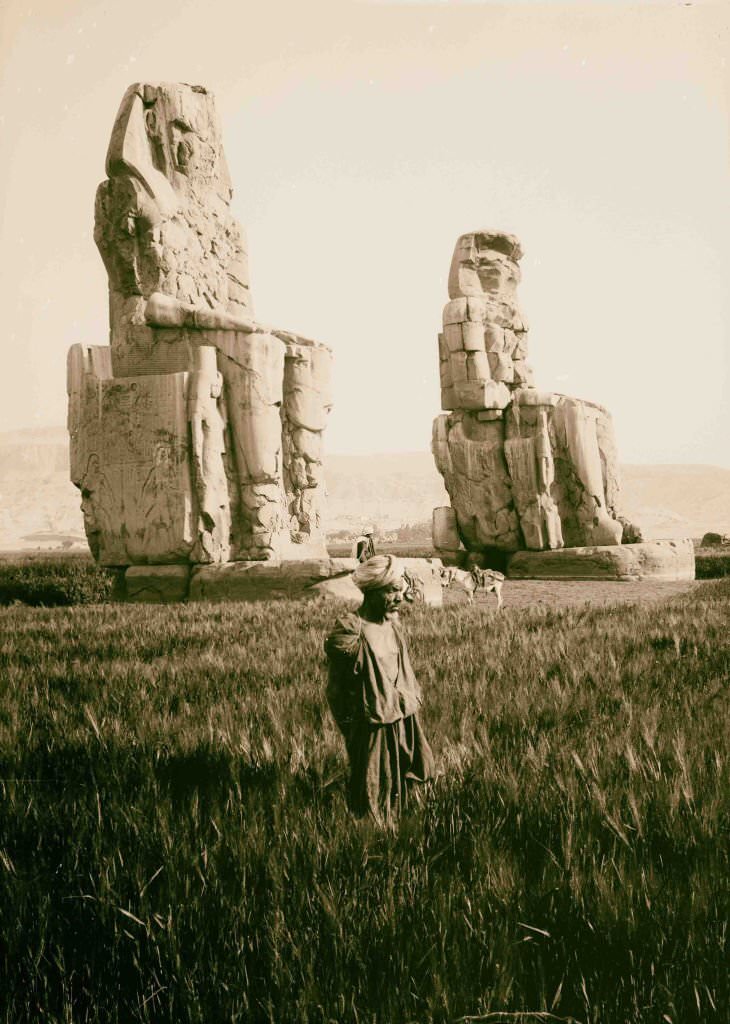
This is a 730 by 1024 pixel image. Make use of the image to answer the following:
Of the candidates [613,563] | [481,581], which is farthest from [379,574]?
[613,563]

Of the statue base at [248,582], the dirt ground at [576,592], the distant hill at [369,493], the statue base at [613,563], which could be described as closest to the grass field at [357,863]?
the statue base at [248,582]

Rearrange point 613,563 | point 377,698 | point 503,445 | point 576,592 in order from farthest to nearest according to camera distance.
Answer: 1. point 503,445
2. point 613,563
3. point 576,592
4. point 377,698

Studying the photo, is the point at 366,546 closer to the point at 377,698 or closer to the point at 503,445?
the point at 503,445

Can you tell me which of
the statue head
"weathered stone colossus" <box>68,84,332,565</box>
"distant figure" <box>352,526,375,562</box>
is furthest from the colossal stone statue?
the statue head

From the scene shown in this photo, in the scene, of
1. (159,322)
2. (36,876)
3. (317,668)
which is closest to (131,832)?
(36,876)

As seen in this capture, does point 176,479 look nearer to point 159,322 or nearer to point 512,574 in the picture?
point 159,322

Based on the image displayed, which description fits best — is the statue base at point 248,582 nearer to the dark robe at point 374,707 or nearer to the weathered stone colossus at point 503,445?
the weathered stone colossus at point 503,445
